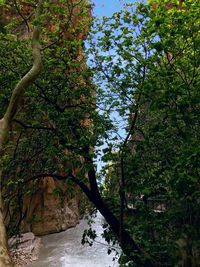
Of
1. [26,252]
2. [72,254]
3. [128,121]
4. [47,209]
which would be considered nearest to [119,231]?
[128,121]

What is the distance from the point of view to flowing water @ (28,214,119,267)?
12.5 meters

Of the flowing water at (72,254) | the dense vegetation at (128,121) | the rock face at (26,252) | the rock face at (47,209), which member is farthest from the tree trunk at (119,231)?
the rock face at (47,209)

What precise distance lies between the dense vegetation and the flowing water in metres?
3.93

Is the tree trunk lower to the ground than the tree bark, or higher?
lower

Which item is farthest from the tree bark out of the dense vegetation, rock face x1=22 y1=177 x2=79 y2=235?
rock face x1=22 y1=177 x2=79 y2=235

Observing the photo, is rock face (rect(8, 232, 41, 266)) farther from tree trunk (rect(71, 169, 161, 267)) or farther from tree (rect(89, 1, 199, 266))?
tree (rect(89, 1, 199, 266))

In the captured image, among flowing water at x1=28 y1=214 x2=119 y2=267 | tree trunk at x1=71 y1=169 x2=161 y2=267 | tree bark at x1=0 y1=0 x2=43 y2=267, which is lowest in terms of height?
flowing water at x1=28 y1=214 x2=119 y2=267

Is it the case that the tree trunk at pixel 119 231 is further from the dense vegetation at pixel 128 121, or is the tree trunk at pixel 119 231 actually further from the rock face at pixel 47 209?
the rock face at pixel 47 209

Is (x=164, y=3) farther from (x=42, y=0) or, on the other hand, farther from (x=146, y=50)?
(x=42, y=0)

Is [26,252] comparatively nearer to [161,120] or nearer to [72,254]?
[72,254]

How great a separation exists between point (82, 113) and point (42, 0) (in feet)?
6.62

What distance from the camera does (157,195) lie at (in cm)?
606

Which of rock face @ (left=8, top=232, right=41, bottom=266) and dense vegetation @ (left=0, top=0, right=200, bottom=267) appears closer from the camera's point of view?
dense vegetation @ (left=0, top=0, right=200, bottom=267)

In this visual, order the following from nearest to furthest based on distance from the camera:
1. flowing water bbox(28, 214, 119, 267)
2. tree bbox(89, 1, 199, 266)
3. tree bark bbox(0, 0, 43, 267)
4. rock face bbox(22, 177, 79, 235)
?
tree bark bbox(0, 0, 43, 267) < tree bbox(89, 1, 199, 266) < flowing water bbox(28, 214, 119, 267) < rock face bbox(22, 177, 79, 235)
